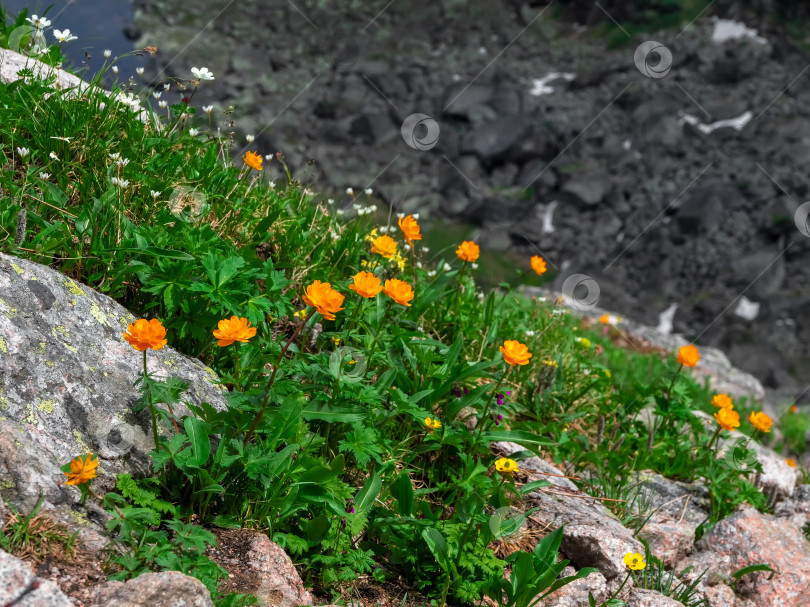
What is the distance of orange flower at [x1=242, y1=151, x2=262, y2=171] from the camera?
9.75 ft

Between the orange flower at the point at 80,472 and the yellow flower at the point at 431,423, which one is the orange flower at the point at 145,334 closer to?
the orange flower at the point at 80,472

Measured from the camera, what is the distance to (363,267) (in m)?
3.06

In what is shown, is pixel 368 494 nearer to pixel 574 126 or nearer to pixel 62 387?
pixel 62 387

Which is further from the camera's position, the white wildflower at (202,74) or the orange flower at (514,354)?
the white wildflower at (202,74)

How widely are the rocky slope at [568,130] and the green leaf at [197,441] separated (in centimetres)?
2106

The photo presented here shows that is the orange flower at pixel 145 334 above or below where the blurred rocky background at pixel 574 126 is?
below

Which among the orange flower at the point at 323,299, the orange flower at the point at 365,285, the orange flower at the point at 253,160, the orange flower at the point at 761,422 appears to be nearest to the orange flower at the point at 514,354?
the orange flower at the point at 365,285

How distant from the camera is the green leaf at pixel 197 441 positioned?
172cm

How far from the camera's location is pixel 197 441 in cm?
176

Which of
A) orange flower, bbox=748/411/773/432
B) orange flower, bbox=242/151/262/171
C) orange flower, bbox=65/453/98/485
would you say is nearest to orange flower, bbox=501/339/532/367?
orange flower, bbox=65/453/98/485

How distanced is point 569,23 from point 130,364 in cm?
4662

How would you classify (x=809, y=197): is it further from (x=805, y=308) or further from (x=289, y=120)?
(x=289, y=120)

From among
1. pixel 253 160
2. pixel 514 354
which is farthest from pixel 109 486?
pixel 253 160

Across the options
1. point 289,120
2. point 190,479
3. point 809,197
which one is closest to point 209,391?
point 190,479
